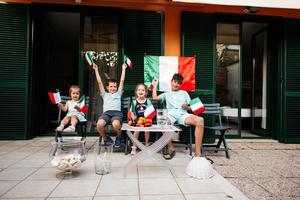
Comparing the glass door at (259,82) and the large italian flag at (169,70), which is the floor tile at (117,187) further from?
the glass door at (259,82)

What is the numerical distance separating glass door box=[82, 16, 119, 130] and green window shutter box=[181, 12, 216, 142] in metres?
1.56

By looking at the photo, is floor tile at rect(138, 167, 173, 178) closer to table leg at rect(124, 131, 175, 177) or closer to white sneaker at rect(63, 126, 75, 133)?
table leg at rect(124, 131, 175, 177)

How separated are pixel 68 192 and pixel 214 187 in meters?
1.57

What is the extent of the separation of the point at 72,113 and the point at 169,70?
87.9 inches

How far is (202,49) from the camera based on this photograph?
5.51m

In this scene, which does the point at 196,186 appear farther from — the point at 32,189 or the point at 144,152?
the point at 32,189

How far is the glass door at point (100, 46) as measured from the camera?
5.70m

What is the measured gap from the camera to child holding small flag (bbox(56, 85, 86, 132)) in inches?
161

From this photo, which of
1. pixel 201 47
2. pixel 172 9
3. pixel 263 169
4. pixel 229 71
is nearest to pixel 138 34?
pixel 172 9

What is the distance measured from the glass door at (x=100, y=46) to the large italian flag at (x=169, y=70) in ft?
2.95

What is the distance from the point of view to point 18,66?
16.9 feet

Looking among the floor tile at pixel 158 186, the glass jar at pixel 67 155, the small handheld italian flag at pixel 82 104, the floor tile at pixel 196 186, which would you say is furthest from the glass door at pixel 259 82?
the glass jar at pixel 67 155


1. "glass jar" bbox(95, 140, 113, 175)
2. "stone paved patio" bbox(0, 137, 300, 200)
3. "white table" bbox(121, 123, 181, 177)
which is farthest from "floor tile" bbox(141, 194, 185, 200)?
"glass jar" bbox(95, 140, 113, 175)

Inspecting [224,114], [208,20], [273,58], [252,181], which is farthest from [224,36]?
[252,181]
